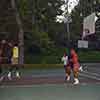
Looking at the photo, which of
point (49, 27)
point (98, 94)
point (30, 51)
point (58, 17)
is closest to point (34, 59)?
point (30, 51)

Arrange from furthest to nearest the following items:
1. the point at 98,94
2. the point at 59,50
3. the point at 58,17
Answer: the point at 58,17 → the point at 59,50 → the point at 98,94

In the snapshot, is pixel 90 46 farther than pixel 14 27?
Yes

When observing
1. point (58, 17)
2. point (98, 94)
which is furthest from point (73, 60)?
point (58, 17)

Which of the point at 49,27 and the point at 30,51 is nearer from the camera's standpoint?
the point at 30,51

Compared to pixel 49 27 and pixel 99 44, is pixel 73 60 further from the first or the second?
pixel 99 44

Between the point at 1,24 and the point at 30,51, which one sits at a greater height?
the point at 1,24

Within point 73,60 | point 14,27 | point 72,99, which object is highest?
point 14,27

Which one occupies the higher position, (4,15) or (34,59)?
(4,15)

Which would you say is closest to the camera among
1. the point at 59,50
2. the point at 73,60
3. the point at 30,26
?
the point at 73,60

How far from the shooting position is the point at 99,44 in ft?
178

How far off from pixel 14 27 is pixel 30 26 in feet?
7.82

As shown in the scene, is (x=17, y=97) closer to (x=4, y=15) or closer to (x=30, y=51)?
(x=4, y=15)

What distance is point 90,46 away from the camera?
53688 mm

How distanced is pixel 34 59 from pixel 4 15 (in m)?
5.42
